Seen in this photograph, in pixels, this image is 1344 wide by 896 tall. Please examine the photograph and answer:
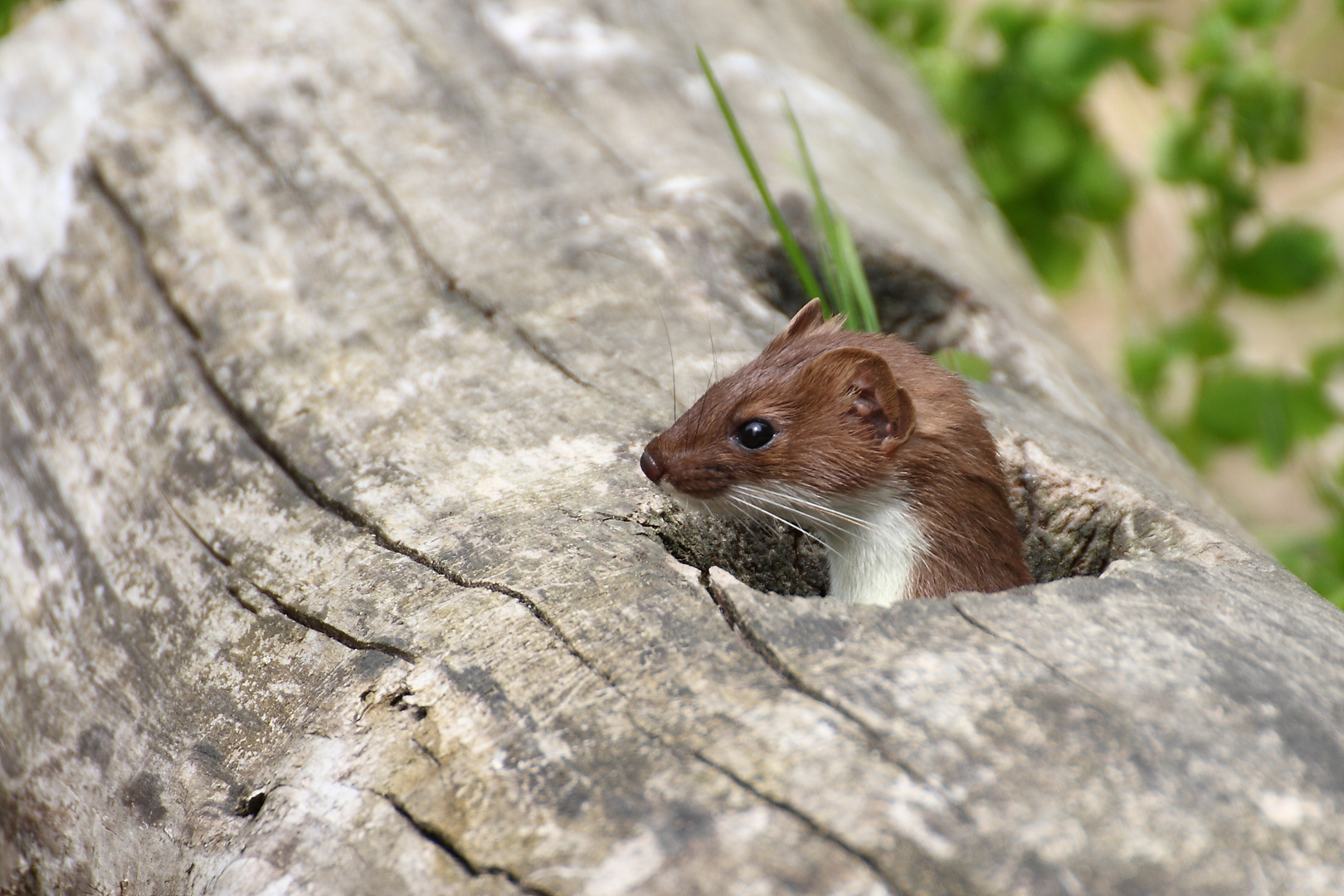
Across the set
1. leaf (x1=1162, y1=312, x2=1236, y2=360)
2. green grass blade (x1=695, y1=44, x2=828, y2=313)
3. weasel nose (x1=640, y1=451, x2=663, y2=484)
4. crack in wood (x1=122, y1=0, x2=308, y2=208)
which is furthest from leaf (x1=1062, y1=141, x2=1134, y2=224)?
weasel nose (x1=640, y1=451, x2=663, y2=484)

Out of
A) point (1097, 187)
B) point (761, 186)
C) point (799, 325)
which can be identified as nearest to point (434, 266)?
point (761, 186)

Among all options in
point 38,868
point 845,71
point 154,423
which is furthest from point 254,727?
point 845,71

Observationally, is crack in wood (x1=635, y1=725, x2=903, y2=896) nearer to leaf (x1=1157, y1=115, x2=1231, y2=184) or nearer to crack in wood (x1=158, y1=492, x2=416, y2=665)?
crack in wood (x1=158, y1=492, x2=416, y2=665)

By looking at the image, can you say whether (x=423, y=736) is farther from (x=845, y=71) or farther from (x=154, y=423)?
(x=845, y=71)

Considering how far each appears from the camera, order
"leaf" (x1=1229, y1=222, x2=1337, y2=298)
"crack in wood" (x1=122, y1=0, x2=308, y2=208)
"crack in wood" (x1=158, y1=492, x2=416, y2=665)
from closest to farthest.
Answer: "crack in wood" (x1=158, y1=492, x2=416, y2=665) → "crack in wood" (x1=122, y1=0, x2=308, y2=208) → "leaf" (x1=1229, y1=222, x2=1337, y2=298)

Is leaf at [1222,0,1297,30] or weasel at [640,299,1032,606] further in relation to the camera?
leaf at [1222,0,1297,30]

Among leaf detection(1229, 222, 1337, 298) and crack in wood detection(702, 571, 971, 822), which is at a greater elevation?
crack in wood detection(702, 571, 971, 822)

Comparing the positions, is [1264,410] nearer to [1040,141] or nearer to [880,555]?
[1040,141]
